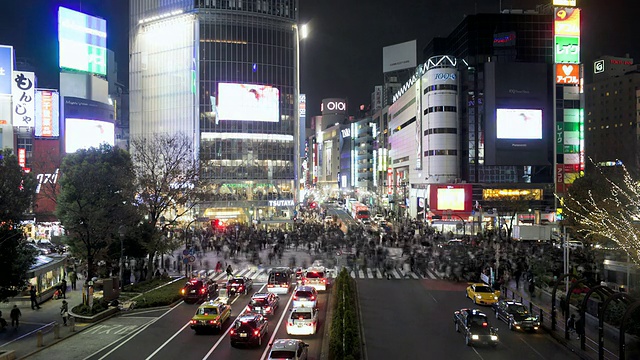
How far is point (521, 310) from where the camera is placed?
20938 mm

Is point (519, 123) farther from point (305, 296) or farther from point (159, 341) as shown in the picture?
point (159, 341)

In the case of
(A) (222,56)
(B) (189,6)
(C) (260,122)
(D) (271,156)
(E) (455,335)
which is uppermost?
(B) (189,6)

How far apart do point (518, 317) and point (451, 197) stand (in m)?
46.7

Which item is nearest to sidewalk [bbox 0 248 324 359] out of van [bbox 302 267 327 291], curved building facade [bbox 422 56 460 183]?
van [bbox 302 267 327 291]

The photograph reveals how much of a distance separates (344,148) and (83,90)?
349ft

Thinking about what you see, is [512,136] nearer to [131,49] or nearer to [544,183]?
[544,183]

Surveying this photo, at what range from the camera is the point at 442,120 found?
69.4 m

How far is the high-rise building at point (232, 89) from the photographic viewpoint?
7731 centimetres

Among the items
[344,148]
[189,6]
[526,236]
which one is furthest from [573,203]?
[344,148]

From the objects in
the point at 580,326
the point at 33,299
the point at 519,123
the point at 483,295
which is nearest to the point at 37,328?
the point at 33,299

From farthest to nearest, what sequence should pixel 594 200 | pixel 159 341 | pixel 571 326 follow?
pixel 594 200, pixel 571 326, pixel 159 341

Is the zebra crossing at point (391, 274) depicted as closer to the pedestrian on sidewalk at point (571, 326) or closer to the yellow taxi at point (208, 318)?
the pedestrian on sidewalk at point (571, 326)

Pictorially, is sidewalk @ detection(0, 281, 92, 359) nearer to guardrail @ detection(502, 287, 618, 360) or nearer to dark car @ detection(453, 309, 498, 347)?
dark car @ detection(453, 309, 498, 347)

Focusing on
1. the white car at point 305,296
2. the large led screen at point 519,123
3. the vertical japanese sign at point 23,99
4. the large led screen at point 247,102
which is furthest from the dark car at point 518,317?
the vertical japanese sign at point 23,99
